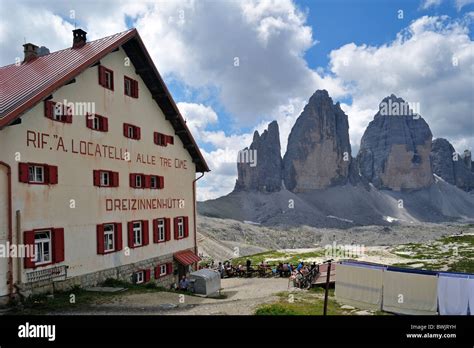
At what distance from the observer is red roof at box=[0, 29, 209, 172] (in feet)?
46.9

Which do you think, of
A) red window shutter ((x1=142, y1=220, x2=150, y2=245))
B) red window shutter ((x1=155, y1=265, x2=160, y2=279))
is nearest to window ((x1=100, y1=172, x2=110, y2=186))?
red window shutter ((x1=142, y1=220, x2=150, y2=245))

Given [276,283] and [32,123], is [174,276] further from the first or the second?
[32,123]

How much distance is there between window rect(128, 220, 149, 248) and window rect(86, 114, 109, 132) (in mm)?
5377

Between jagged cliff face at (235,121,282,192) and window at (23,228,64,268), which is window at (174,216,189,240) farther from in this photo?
jagged cliff face at (235,121,282,192)

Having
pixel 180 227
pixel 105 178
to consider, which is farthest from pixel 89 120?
pixel 180 227

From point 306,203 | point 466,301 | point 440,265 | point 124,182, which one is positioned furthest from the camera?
point 306,203

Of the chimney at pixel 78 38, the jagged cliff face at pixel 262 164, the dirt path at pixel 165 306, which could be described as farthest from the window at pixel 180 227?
the jagged cliff face at pixel 262 164

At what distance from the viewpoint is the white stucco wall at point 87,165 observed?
568 inches

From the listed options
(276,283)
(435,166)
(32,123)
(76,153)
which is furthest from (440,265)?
(435,166)

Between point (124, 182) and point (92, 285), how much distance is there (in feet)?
18.1

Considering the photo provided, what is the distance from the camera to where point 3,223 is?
13336 mm

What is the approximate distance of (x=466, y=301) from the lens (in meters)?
13.8

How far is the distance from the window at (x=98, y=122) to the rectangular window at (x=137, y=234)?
5.64m

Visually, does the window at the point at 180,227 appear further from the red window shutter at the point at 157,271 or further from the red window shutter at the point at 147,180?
the red window shutter at the point at 147,180
